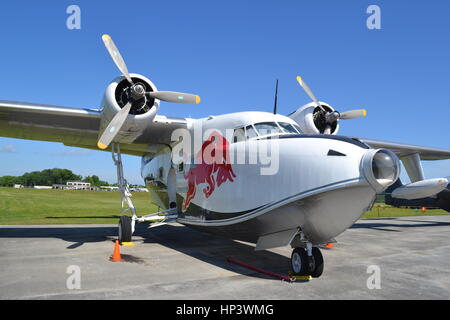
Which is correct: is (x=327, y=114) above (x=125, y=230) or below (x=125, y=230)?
above

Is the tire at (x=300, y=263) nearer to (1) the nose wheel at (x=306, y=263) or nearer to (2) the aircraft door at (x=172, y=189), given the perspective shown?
(1) the nose wheel at (x=306, y=263)

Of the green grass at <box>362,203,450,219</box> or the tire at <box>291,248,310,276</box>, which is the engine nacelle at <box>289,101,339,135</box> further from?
the green grass at <box>362,203,450,219</box>

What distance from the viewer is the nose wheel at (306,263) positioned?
6.11 meters

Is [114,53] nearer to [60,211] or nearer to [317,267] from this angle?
[317,267]

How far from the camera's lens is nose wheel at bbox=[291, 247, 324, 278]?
6.11 m

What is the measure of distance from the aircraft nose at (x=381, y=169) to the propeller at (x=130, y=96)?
19.2 ft

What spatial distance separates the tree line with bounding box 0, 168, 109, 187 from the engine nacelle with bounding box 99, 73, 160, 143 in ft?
546

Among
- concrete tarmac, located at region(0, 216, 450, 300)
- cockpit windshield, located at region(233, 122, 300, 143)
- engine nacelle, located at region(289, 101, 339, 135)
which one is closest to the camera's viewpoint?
concrete tarmac, located at region(0, 216, 450, 300)

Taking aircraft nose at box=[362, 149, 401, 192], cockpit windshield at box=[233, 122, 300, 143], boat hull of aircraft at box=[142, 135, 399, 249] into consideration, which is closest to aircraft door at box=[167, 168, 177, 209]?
boat hull of aircraft at box=[142, 135, 399, 249]

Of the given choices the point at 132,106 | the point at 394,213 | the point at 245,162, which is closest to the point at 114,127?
the point at 132,106

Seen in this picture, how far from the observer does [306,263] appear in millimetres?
6121

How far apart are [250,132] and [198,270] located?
304 centimetres

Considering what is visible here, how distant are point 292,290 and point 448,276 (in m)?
3.83
